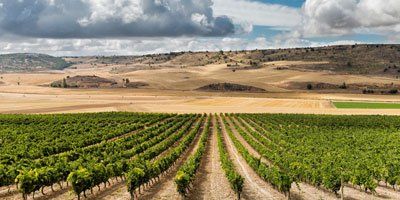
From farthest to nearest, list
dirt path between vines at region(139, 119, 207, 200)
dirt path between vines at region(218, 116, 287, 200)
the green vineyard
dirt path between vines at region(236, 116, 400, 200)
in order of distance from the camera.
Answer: dirt path between vines at region(236, 116, 400, 200)
dirt path between vines at region(218, 116, 287, 200)
dirt path between vines at region(139, 119, 207, 200)
the green vineyard

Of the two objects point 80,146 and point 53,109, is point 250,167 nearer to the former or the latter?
point 80,146

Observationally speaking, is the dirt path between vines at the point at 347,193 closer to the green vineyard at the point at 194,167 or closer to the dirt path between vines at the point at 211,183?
the green vineyard at the point at 194,167

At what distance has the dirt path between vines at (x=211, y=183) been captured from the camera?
3897 cm

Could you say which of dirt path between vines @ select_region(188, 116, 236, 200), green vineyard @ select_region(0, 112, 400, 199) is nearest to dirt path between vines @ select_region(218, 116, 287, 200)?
green vineyard @ select_region(0, 112, 400, 199)

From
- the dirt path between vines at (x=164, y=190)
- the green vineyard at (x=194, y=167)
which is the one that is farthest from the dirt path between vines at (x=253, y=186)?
the dirt path between vines at (x=164, y=190)

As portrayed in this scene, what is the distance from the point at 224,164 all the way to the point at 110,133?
4137cm

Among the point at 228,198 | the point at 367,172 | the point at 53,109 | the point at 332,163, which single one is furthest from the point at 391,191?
the point at 53,109

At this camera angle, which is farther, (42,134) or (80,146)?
(42,134)

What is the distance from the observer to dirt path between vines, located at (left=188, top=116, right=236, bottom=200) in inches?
1534

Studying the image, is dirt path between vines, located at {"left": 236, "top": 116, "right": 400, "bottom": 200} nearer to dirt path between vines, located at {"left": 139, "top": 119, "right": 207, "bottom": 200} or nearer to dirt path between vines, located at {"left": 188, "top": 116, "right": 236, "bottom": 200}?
dirt path between vines, located at {"left": 188, "top": 116, "right": 236, "bottom": 200}

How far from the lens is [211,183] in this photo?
1738 inches

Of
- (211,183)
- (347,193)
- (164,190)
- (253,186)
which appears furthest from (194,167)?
(347,193)

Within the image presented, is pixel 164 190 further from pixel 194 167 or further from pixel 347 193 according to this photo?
pixel 347 193

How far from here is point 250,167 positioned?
53.0 m
